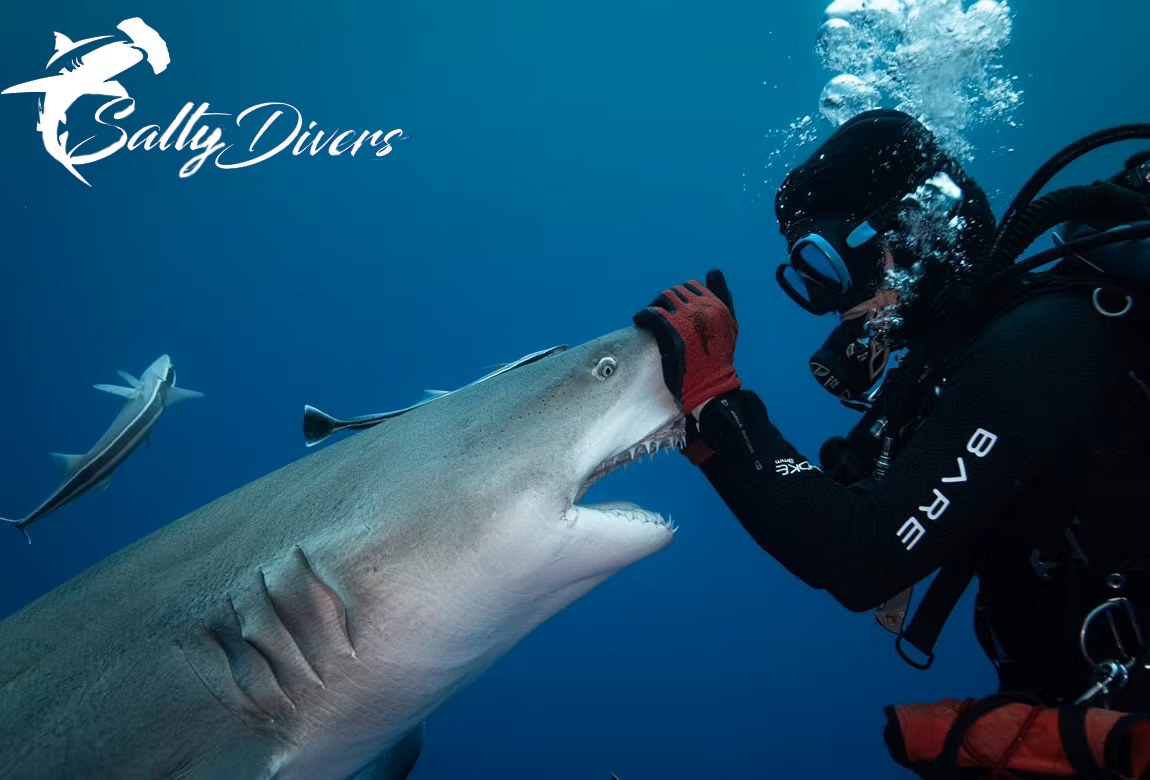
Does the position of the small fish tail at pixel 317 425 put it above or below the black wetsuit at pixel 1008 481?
above

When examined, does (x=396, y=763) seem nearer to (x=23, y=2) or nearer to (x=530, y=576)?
(x=530, y=576)

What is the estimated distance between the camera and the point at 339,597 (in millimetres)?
1788

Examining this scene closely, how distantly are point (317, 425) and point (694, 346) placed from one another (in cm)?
139

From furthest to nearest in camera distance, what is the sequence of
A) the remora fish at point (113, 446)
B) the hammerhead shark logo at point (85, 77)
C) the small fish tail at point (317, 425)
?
the hammerhead shark logo at point (85, 77) → the remora fish at point (113, 446) → the small fish tail at point (317, 425)

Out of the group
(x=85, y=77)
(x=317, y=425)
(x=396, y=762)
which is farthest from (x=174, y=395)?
(x=85, y=77)

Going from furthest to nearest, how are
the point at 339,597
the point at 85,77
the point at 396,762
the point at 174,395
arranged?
the point at 85,77 < the point at 174,395 < the point at 396,762 < the point at 339,597

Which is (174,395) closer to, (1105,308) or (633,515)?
(633,515)

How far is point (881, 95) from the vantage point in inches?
334

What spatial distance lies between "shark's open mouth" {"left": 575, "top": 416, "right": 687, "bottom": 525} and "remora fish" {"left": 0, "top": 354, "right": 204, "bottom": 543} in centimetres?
334

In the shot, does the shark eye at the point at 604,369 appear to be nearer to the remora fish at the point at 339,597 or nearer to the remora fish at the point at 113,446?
the remora fish at the point at 339,597

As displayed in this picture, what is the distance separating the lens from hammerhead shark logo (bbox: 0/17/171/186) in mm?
13125

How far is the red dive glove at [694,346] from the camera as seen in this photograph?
1911 millimetres

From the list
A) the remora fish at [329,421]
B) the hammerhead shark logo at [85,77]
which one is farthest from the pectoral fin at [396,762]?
the hammerhead shark logo at [85,77]

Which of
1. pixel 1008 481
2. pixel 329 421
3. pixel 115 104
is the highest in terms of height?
pixel 115 104
